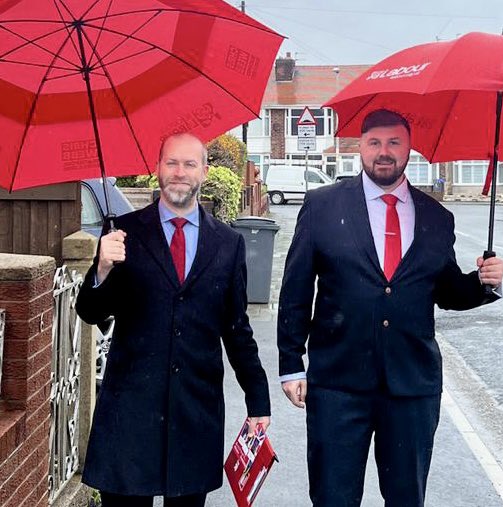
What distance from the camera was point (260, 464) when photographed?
309cm

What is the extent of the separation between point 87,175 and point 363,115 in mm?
1238

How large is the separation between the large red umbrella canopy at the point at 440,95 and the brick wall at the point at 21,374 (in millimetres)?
1460

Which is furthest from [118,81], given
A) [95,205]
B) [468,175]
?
[468,175]

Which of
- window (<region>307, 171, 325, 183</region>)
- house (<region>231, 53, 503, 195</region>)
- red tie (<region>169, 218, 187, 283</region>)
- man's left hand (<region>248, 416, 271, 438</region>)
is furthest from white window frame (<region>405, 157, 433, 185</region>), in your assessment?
red tie (<region>169, 218, 187, 283</region>)

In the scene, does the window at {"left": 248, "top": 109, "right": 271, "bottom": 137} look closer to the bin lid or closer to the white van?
the white van

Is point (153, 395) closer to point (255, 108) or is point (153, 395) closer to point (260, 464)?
point (260, 464)

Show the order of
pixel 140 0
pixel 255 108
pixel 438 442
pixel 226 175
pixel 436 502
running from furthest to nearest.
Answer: pixel 226 175 → pixel 438 442 → pixel 436 502 → pixel 255 108 → pixel 140 0

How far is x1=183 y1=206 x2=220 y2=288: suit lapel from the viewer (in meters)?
3.04

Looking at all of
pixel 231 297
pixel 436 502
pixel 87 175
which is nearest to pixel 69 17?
pixel 87 175

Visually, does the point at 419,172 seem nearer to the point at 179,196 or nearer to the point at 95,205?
the point at 95,205

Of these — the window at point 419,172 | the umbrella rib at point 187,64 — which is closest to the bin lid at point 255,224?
the umbrella rib at point 187,64

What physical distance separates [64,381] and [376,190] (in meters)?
1.94

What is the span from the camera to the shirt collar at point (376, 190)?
3307 mm

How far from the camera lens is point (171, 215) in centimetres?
311
